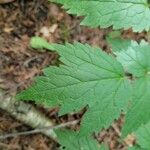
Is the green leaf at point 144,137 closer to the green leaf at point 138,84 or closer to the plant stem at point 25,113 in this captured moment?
the green leaf at point 138,84

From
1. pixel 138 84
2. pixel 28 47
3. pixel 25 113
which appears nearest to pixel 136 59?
pixel 138 84

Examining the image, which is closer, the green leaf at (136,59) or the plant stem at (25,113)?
the green leaf at (136,59)

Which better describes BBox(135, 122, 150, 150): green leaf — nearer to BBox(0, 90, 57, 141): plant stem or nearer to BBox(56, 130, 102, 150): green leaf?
BBox(56, 130, 102, 150): green leaf

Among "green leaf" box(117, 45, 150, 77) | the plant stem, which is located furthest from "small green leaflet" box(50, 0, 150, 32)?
the plant stem

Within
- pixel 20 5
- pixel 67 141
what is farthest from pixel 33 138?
pixel 20 5

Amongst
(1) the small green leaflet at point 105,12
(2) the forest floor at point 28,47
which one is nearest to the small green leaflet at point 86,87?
(1) the small green leaflet at point 105,12
